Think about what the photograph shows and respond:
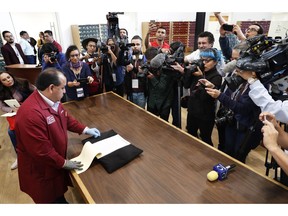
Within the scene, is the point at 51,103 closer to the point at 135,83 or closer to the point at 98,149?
the point at 98,149

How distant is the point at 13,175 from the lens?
228cm

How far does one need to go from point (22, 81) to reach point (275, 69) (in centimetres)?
253

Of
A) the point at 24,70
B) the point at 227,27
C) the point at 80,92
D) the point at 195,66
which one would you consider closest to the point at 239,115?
the point at 195,66

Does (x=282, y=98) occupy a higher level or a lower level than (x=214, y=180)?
higher

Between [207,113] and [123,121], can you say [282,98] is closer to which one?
[207,113]

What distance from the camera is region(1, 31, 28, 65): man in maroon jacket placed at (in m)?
4.39

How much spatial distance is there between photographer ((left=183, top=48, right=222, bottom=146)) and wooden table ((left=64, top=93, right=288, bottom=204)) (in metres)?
0.47

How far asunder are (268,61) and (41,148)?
1.46m

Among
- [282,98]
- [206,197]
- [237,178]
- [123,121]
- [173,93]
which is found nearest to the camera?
[206,197]

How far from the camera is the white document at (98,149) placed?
4.23 ft

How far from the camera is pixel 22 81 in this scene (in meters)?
2.31

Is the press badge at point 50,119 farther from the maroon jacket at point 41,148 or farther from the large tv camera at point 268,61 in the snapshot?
the large tv camera at point 268,61

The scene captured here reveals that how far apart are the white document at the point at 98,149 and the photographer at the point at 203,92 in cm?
88

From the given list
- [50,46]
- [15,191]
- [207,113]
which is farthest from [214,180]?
[50,46]
